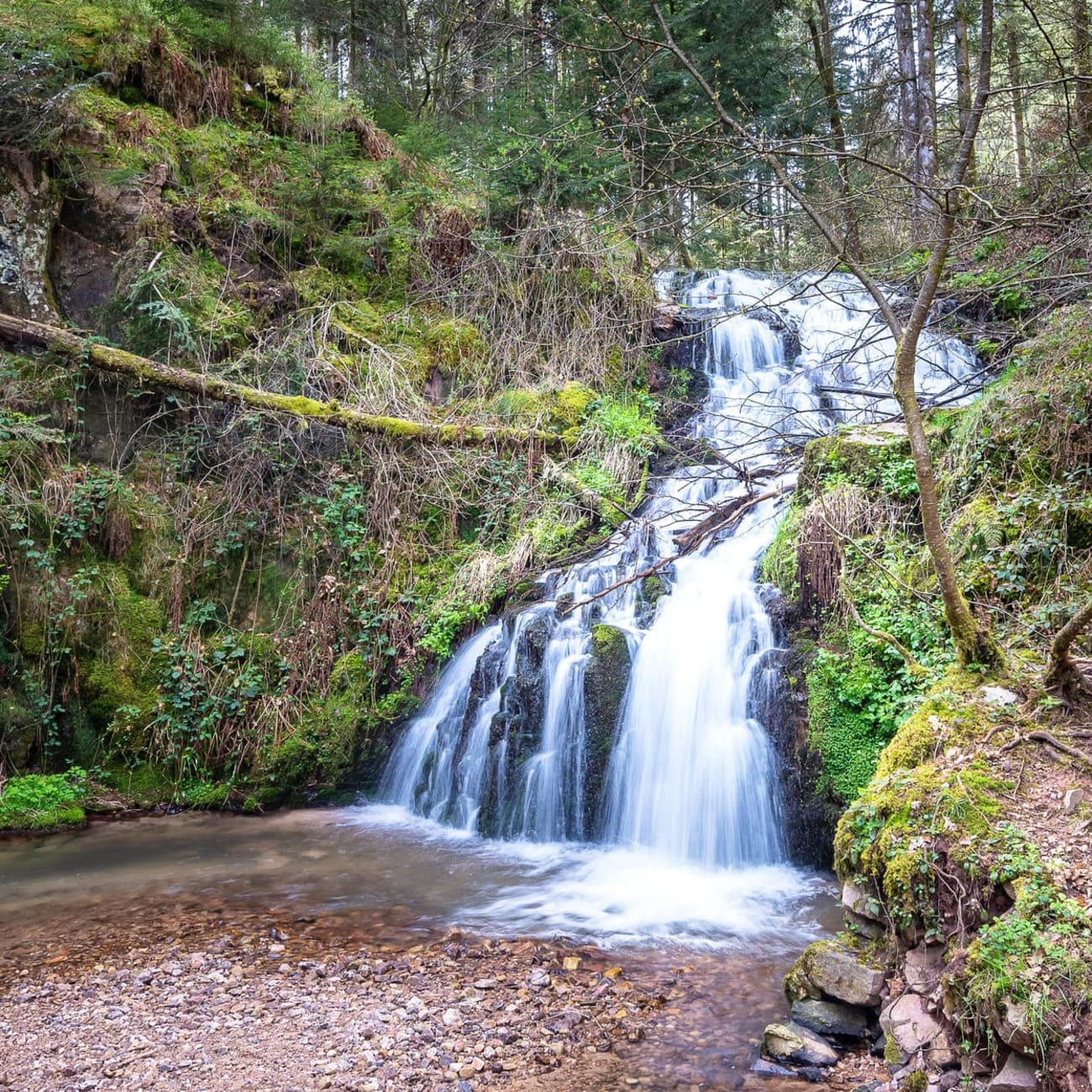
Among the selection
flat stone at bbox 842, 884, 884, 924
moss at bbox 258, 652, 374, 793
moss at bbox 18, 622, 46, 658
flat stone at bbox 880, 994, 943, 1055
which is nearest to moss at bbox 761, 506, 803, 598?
flat stone at bbox 842, 884, 884, 924

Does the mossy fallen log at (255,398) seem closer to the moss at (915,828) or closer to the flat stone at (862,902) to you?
the moss at (915,828)

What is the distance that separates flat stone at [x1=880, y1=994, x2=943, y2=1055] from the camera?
9.14 ft

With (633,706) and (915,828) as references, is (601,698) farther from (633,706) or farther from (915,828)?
(915,828)

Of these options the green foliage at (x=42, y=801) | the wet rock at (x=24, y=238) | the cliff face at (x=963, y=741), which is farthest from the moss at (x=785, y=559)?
the wet rock at (x=24, y=238)

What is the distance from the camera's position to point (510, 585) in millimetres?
7320

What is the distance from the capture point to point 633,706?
602cm

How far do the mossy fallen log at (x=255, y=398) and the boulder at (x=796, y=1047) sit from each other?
6.02 m

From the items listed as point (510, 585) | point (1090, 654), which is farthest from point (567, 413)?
point (1090, 654)

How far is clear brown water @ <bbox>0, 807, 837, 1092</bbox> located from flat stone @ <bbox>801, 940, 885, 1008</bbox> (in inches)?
14.5

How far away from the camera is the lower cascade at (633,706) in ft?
18.2

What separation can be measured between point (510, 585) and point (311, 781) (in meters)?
2.41

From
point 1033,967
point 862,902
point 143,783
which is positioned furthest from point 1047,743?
point 143,783

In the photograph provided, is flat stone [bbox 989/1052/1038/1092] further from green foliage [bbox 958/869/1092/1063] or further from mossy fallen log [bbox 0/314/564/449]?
mossy fallen log [bbox 0/314/564/449]

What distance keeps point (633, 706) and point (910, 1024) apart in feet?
10.7
